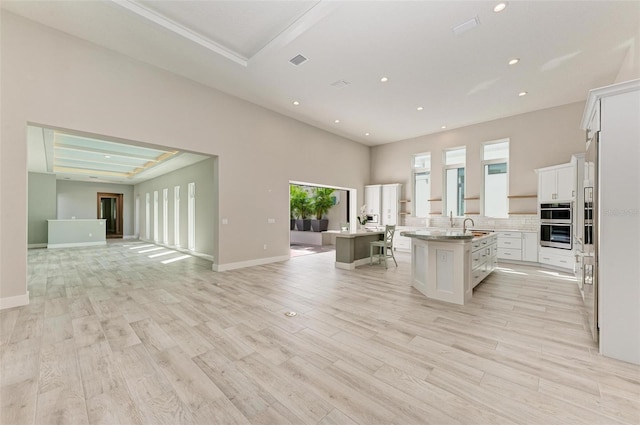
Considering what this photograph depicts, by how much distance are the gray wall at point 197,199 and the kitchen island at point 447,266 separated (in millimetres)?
4465

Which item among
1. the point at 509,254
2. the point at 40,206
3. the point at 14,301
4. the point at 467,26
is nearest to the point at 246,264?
the point at 14,301

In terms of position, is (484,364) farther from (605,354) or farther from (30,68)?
(30,68)

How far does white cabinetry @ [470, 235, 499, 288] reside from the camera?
161 inches

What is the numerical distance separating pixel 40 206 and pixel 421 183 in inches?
574

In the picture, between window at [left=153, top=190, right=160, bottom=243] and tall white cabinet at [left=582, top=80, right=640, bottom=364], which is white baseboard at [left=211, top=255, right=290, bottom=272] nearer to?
tall white cabinet at [left=582, top=80, right=640, bottom=364]

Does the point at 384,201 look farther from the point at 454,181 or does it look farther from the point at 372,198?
the point at 454,181

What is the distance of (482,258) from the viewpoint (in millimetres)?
4602

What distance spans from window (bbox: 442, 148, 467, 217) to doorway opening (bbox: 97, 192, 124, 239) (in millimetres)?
15727

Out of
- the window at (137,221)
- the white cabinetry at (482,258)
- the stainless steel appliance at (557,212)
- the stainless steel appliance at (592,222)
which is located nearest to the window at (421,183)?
the stainless steel appliance at (557,212)

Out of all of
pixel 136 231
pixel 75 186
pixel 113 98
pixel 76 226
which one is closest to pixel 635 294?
pixel 113 98

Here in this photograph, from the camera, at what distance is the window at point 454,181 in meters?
7.98

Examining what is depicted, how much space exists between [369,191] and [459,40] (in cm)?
619

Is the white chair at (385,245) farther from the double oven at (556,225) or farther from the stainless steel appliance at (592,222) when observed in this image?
the double oven at (556,225)

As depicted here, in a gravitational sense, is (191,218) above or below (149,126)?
below
